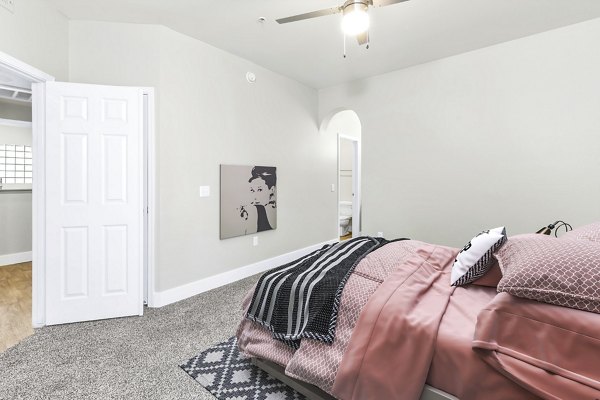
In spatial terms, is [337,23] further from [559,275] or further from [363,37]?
[559,275]

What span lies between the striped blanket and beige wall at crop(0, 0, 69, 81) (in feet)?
8.44

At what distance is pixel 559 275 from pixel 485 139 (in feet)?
9.34

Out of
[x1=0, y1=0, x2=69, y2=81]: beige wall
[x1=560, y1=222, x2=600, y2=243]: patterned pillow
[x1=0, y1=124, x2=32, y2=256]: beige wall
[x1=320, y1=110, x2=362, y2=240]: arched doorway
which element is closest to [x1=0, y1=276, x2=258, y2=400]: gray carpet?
[x1=0, y1=0, x2=69, y2=81]: beige wall

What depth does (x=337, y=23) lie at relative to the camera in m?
2.87

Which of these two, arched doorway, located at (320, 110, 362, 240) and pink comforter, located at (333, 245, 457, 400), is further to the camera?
arched doorway, located at (320, 110, 362, 240)

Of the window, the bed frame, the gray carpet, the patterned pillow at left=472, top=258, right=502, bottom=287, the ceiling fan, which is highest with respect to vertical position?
the ceiling fan

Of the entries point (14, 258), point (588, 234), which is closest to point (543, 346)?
point (588, 234)

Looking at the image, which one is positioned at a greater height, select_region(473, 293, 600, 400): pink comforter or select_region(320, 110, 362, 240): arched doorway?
select_region(320, 110, 362, 240): arched doorway

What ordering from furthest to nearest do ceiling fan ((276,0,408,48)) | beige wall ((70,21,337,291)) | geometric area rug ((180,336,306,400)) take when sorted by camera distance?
beige wall ((70,21,337,291)) < ceiling fan ((276,0,408,48)) < geometric area rug ((180,336,306,400))

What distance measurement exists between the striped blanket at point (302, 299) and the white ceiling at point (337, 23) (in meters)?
2.16

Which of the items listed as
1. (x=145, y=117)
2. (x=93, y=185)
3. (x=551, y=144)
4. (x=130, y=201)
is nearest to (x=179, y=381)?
(x=130, y=201)

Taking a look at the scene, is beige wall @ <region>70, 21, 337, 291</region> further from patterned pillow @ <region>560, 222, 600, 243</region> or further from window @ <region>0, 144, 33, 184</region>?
patterned pillow @ <region>560, 222, 600, 243</region>

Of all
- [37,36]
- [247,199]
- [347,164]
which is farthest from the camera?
[347,164]

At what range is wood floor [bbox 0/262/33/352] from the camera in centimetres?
241
